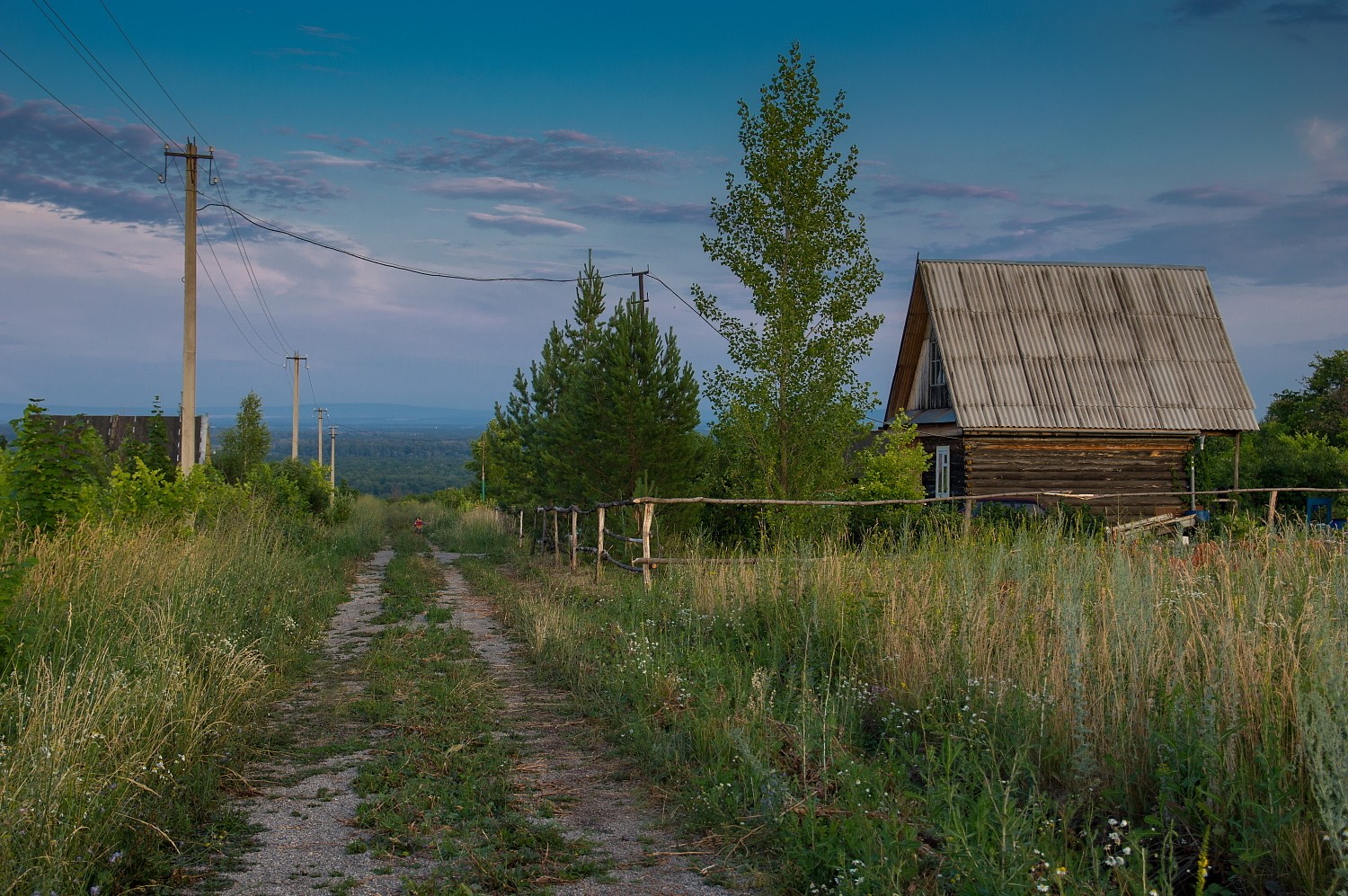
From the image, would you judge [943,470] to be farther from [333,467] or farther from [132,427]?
[333,467]

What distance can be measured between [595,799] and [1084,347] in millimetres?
23391

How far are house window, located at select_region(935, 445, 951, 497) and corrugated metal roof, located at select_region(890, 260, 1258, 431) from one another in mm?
2650

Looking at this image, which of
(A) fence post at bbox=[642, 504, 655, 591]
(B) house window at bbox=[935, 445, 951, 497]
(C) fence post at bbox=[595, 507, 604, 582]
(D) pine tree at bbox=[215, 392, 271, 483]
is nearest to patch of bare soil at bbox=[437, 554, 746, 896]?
(A) fence post at bbox=[642, 504, 655, 591]

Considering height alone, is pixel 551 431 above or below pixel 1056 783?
above

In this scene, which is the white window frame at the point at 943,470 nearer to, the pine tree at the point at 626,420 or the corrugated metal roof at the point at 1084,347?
the corrugated metal roof at the point at 1084,347

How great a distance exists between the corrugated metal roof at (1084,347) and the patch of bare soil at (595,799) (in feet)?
59.6

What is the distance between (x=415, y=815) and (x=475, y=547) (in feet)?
83.9

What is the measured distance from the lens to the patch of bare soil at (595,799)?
4219mm

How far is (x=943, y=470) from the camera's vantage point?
86.2 ft

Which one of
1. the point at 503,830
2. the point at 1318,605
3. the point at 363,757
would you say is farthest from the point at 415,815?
the point at 1318,605

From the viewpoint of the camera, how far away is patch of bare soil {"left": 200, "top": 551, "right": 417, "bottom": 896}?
4.16 m

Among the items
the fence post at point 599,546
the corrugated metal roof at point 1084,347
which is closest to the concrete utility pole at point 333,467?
the corrugated metal roof at point 1084,347

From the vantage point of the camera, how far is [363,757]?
A: 19.7 feet

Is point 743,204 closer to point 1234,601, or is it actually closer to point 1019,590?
point 1019,590
